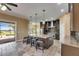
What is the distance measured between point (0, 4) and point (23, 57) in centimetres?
95

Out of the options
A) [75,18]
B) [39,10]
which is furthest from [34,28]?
[75,18]

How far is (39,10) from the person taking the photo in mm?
2094

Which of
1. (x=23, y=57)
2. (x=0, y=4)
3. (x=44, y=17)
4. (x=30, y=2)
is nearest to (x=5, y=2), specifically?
(x=0, y=4)

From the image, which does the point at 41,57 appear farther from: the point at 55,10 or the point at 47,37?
the point at 55,10

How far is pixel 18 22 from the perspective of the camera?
2160 millimetres

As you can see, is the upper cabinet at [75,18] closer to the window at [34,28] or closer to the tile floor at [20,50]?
the tile floor at [20,50]

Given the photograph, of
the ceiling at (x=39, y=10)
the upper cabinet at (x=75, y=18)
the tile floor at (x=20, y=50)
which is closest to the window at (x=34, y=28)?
the ceiling at (x=39, y=10)

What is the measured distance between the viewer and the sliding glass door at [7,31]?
1.96m

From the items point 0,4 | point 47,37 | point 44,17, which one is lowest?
point 47,37

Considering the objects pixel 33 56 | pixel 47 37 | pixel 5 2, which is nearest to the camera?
pixel 5 2

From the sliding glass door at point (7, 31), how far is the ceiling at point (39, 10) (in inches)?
7.9

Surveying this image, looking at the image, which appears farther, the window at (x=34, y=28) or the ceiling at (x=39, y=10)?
the window at (x=34, y=28)

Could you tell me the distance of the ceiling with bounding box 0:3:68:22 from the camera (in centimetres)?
198

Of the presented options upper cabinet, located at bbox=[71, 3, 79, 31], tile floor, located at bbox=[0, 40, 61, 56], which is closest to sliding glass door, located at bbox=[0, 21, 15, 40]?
tile floor, located at bbox=[0, 40, 61, 56]
